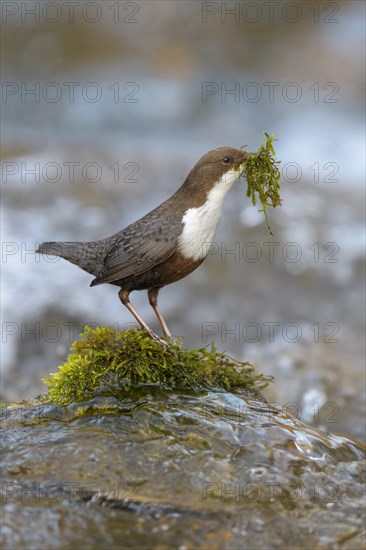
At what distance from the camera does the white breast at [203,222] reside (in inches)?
167

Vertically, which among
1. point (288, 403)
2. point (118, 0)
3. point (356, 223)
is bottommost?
point (288, 403)

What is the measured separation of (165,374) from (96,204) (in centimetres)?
557

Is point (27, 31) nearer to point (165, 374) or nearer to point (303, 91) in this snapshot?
point (303, 91)

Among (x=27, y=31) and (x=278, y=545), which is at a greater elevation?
(x=27, y=31)

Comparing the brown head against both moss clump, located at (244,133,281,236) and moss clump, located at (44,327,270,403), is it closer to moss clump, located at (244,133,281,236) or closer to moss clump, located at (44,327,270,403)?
moss clump, located at (244,133,281,236)

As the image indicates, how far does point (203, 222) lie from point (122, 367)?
0.99 m

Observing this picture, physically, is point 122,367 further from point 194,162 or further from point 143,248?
point 194,162

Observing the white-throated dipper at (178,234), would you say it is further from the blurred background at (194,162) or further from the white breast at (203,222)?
the blurred background at (194,162)

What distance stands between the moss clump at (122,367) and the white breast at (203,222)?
56 centimetres

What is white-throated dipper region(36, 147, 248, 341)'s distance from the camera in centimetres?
427

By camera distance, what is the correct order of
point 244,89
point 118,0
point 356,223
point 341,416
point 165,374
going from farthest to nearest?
point 118,0 → point 244,89 → point 356,223 → point 341,416 → point 165,374

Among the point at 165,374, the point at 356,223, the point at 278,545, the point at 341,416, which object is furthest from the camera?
the point at 356,223

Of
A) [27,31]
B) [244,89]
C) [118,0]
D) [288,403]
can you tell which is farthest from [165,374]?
[118,0]

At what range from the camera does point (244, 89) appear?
12.2 m
